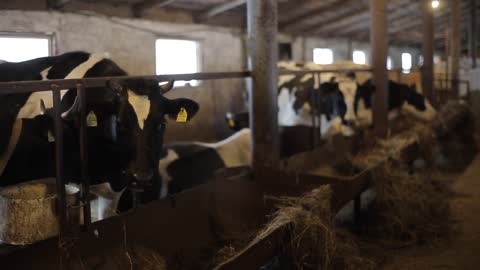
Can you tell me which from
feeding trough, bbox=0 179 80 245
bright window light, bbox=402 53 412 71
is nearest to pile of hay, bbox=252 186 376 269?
feeding trough, bbox=0 179 80 245

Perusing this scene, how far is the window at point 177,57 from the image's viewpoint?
29.2 ft

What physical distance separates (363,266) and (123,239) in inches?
65.1

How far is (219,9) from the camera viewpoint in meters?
9.33

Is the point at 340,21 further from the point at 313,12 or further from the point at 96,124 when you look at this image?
the point at 96,124

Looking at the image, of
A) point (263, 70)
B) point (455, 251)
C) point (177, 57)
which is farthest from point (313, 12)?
point (455, 251)

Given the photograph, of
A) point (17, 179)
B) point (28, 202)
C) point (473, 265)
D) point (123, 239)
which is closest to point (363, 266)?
point (473, 265)

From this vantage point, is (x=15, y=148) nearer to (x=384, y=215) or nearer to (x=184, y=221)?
(x=184, y=221)

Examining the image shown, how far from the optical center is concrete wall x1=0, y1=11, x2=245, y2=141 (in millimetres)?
6914

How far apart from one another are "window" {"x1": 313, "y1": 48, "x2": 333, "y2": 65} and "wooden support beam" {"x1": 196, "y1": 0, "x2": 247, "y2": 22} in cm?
561

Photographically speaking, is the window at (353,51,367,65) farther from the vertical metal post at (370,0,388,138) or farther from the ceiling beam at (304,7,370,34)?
the vertical metal post at (370,0,388,138)

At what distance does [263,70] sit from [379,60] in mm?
3218

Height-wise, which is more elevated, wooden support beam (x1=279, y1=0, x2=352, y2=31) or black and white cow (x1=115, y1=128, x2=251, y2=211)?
wooden support beam (x1=279, y1=0, x2=352, y2=31)

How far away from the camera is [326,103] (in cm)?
848

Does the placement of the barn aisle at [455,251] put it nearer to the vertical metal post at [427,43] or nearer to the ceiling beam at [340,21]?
the vertical metal post at [427,43]
